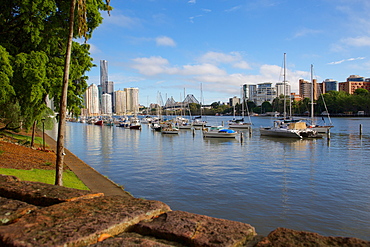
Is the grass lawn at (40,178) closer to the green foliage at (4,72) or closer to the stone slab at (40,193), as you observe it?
the green foliage at (4,72)

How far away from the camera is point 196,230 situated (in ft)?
13.7

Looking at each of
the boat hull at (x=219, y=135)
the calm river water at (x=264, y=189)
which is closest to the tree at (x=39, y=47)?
the calm river water at (x=264, y=189)

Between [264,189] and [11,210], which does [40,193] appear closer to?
[11,210]

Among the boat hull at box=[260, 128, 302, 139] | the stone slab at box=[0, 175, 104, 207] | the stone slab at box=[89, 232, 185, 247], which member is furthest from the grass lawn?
the boat hull at box=[260, 128, 302, 139]

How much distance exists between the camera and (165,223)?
4.45m

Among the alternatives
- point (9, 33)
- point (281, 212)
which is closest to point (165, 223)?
point (281, 212)

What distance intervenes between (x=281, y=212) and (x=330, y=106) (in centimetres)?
18956

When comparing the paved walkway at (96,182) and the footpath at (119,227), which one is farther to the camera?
the paved walkway at (96,182)

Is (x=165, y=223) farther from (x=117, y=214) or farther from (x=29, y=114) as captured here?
(x=29, y=114)

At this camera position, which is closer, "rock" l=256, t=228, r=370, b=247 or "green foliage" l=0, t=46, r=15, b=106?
"rock" l=256, t=228, r=370, b=247

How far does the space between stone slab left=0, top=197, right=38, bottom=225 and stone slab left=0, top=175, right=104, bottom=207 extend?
409mm

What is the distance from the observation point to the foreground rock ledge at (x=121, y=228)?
3750 millimetres

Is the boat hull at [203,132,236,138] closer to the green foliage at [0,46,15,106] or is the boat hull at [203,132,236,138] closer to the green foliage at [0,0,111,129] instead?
the green foliage at [0,0,111,129]

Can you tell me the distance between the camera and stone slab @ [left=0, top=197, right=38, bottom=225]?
4590mm
